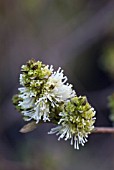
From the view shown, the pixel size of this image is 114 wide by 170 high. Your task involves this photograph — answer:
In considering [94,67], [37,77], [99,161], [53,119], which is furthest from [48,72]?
[94,67]

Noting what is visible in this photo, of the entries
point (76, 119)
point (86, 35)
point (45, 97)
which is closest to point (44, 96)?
point (45, 97)

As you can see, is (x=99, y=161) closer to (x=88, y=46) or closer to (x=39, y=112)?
(x=88, y=46)

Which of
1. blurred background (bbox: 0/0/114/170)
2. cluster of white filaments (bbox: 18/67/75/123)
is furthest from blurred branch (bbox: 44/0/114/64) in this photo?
cluster of white filaments (bbox: 18/67/75/123)

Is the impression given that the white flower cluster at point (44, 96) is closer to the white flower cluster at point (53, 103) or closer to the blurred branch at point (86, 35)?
the white flower cluster at point (53, 103)

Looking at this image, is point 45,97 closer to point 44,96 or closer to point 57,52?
point 44,96

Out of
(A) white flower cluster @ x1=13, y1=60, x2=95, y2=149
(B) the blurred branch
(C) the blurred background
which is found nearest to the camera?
(A) white flower cluster @ x1=13, y1=60, x2=95, y2=149

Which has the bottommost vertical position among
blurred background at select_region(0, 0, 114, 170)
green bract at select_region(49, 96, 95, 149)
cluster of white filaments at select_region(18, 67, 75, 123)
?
green bract at select_region(49, 96, 95, 149)

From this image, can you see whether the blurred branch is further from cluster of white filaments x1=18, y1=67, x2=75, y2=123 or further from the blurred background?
cluster of white filaments x1=18, y1=67, x2=75, y2=123
